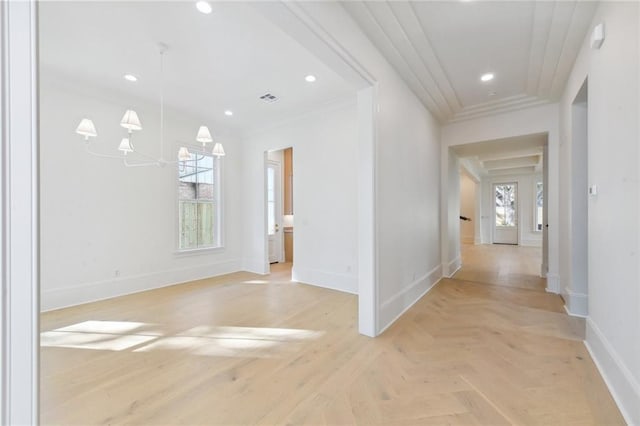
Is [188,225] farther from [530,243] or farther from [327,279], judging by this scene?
[530,243]

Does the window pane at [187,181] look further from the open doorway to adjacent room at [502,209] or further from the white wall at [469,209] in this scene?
the white wall at [469,209]

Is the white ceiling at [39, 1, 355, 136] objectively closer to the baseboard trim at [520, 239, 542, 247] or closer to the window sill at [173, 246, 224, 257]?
the window sill at [173, 246, 224, 257]

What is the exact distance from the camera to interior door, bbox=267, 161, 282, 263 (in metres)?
7.02

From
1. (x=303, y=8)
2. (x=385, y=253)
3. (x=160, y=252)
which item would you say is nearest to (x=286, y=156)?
(x=160, y=252)

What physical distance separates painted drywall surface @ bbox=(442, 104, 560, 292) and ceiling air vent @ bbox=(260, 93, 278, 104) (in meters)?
3.49

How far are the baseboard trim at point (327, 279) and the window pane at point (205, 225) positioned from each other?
1.96 m

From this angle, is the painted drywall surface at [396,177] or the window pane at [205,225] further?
the window pane at [205,225]

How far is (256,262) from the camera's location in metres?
5.79

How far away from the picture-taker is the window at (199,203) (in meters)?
5.19

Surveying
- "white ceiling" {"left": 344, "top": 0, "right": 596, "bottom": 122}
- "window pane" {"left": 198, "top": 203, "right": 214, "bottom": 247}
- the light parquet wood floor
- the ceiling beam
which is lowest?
the light parquet wood floor

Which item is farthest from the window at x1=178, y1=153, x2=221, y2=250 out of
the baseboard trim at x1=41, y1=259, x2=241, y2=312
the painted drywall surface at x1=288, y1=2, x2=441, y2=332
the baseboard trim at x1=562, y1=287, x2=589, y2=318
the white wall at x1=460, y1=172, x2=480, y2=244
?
the white wall at x1=460, y1=172, x2=480, y2=244

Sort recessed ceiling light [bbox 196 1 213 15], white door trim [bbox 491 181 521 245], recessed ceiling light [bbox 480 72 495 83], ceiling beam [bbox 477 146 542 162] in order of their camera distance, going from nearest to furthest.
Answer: recessed ceiling light [bbox 196 1 213 15] → recessed ceiling light [bbox 480 72 495 83] → ceiling beam [bbox 477 146 542 162] → white door trim [bbox 491 181 521 245]
